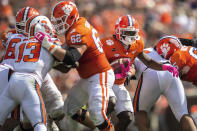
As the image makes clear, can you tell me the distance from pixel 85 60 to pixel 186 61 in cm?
163

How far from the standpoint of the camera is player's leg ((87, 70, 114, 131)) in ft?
16.0

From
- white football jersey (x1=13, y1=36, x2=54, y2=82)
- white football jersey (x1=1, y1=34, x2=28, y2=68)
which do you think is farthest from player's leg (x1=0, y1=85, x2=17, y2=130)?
white football jersey (x1=1, y1=34, x2=28, y2=68)

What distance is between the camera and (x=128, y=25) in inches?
225

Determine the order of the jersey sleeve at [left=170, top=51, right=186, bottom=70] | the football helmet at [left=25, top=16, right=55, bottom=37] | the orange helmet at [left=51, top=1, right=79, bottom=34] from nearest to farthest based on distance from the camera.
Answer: the orange helmet at [left=51, top=1, right=79, bottom=34]
the football helmet at [left=25, top=16, right=55, bottom=37]
the jersey sleeve at [left=170, top=51, right=186, bottom=70]

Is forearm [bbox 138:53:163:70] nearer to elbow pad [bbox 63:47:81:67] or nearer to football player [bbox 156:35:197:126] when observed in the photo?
football player [bbox 156:35:197:126]

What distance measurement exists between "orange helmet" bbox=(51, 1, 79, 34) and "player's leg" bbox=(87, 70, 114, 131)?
739 millimetres

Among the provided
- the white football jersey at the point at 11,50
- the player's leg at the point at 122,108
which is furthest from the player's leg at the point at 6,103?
the player's leg at the point at 122,108

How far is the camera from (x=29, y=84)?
4.80m

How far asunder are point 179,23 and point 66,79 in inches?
212

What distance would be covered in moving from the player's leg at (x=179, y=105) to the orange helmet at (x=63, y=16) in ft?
5.48

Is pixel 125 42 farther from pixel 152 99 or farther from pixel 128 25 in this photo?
pixel 152 99

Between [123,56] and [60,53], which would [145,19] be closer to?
[123,56]

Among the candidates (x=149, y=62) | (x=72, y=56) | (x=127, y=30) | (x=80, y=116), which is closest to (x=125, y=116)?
(x=80, y=116)

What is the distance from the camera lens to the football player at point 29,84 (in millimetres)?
4750
